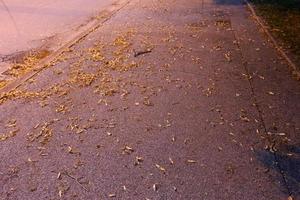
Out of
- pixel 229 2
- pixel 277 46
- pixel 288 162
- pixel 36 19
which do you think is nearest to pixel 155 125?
pixel 288 162

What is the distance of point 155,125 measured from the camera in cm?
540

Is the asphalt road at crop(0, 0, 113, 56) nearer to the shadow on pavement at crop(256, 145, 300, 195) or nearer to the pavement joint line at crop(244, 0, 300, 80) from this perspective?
A: the pavement joint line at crop(244, 0, 300, 80)

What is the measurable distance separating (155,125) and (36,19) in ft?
23.3

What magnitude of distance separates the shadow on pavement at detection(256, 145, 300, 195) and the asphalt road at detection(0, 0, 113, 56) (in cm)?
621

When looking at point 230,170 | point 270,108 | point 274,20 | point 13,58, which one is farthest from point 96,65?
point 274,20

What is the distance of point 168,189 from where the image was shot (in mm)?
4105

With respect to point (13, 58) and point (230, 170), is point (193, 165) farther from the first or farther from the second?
point (13, 58)

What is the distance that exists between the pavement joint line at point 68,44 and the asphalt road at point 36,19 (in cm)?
42

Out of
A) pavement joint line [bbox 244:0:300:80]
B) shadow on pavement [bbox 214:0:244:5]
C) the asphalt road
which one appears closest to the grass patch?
pavement joint line [bbox 244:0:300:80]

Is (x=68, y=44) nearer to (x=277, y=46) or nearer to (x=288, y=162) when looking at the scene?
(x=277, y=46)

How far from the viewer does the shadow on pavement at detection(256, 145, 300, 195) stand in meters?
4.17

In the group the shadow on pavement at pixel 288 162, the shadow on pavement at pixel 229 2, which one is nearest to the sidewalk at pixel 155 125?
the shadow on pavement at pixel 288 162

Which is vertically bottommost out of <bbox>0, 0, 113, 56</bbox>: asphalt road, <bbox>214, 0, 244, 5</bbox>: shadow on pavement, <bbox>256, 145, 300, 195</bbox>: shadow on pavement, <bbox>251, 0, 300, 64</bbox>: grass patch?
<bbox>214, 0, 244, 5</bbox>: shadow on pavement

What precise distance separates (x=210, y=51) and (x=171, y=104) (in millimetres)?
2847
